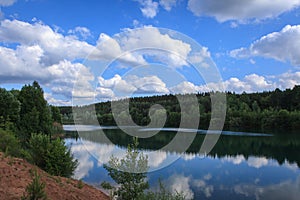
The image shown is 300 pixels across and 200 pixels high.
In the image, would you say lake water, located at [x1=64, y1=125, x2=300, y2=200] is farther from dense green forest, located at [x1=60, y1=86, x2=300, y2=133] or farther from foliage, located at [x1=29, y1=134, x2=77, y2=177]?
dense green forest, located at [x1=60, y1=86, x2=300, y2=133]

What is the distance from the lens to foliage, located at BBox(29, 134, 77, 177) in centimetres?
1812

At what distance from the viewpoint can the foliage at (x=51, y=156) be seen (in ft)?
59.5

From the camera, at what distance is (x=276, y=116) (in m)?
83.6

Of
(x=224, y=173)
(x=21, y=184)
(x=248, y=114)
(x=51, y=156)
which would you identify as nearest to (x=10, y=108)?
(x=51, y=156)

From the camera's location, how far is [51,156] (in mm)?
18109

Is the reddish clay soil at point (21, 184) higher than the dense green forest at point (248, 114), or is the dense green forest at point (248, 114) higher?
the dense green forest at point (248, 114)

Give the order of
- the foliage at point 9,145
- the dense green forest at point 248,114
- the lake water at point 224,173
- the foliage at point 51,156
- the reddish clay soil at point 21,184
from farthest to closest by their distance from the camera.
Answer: the dense green forest at point 248,114, the lake water at point 224,173, the foliage at point 9,145, the foliage at point 51,156, the reddish clay soil at point 21,184

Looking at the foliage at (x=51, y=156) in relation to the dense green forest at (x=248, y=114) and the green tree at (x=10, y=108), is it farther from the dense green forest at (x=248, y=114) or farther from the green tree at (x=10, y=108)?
the dense green forest at (x=248, y=114)

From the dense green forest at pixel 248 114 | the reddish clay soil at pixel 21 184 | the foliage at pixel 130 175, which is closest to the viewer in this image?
the reddish clay soil at pixel 21 184

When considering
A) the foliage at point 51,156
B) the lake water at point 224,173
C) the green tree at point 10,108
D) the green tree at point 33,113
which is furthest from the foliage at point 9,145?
the green tree at point 10,108

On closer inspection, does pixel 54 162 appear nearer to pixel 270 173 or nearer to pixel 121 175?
pixel 121 175

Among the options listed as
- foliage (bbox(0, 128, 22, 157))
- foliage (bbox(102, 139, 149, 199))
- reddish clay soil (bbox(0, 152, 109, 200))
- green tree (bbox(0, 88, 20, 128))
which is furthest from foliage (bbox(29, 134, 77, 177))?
green tree (bbox(0, 88, 20, 128))

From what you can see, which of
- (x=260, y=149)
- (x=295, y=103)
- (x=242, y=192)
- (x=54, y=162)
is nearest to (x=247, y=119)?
(x=295, y=103)

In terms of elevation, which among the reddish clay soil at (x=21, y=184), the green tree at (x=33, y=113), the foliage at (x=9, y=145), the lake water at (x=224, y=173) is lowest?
the lake water at (x=224, y=173)
